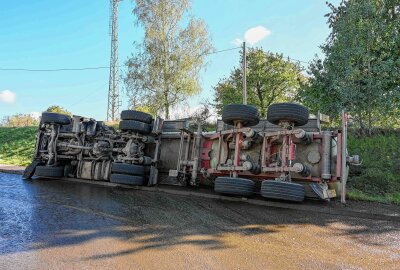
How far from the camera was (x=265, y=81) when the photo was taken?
23656 mm

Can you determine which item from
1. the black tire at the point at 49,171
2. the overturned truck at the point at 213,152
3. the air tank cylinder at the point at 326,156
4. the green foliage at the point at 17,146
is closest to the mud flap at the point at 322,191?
the overturned truck at the point at 213,152

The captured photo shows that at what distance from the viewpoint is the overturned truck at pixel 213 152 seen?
5.14 meters

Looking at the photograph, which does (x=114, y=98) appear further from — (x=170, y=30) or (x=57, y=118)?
(x=57, y=118)

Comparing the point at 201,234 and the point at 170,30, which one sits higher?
the point at 170,30

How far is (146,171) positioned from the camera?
23.2 feet

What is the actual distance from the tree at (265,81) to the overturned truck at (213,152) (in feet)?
53.0

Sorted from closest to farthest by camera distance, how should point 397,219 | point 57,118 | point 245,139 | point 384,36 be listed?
point 397,219 → point 245,139 → point 57,118 → point 384,36

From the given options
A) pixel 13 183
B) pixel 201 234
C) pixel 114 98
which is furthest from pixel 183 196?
pixel 114 98

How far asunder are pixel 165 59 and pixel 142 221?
1963cm

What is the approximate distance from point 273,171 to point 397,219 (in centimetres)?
177

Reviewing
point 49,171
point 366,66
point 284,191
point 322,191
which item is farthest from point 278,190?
point 366,66

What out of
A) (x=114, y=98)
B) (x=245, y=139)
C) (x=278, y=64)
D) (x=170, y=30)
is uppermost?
(x=170, y=30)

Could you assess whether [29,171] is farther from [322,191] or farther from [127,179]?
[322,191]

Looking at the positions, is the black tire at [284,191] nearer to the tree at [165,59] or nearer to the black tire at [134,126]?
the black tire at [134,126]
